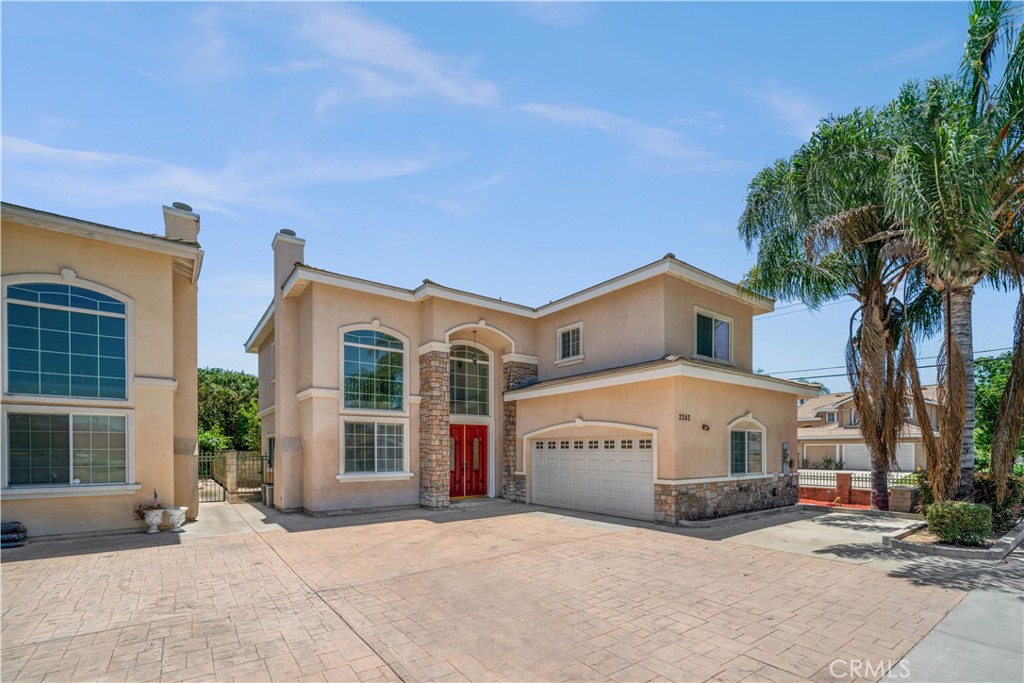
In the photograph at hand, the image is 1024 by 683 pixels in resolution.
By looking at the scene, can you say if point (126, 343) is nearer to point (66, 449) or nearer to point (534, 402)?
point (66, 449)

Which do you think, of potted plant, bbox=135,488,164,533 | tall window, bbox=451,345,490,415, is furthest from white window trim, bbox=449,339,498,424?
potted plant, bbox=135,488,164,533

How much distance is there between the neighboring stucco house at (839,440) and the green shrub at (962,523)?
858 inches

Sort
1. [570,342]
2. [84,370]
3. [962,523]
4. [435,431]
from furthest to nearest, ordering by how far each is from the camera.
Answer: [570,342]
[435,431]
[84,370]
[962,523]

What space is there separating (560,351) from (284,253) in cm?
905

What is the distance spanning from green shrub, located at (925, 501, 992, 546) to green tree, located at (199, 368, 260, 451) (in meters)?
26.0

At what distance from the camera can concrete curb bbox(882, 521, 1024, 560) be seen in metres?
8.90

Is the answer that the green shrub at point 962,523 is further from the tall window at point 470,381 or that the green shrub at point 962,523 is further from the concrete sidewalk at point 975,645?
the tall window at point 470,381

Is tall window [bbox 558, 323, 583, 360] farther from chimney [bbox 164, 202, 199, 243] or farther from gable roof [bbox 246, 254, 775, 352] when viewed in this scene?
chimney [bbox 164, 202, 199, 243]

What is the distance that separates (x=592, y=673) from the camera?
15.6 ft

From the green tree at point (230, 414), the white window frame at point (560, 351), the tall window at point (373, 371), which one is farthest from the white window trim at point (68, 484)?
the green tree at point (230, 414)

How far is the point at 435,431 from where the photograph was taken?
582 inches

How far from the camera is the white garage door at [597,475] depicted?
1274 centimetres

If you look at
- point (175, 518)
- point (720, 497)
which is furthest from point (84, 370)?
point (720, 497)

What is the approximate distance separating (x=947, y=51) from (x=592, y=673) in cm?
1358
